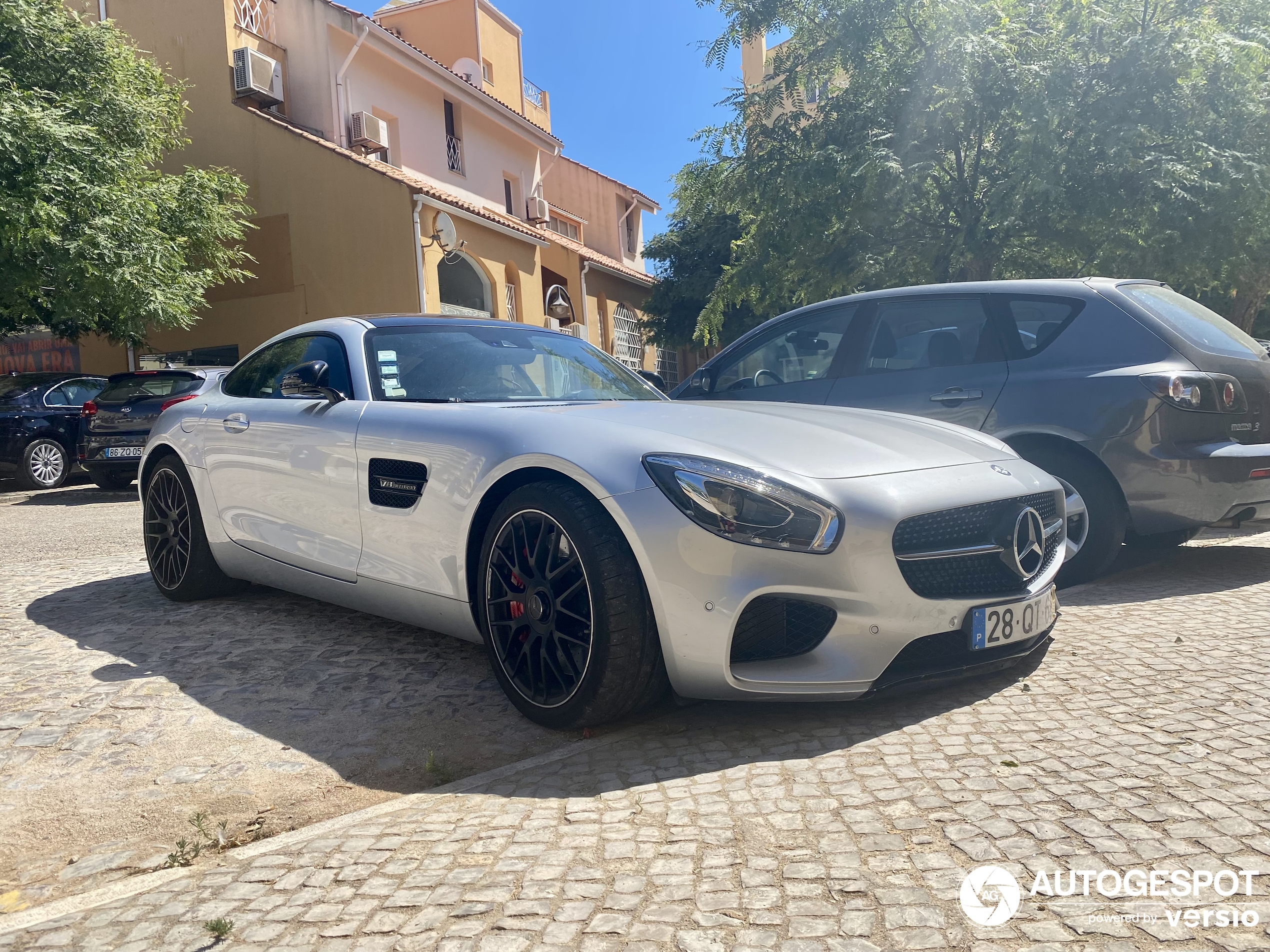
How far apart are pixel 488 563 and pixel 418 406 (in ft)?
2.77

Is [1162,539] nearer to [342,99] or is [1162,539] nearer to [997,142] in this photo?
[997,142]

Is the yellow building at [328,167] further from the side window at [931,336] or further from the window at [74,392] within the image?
the side window at [931,336]

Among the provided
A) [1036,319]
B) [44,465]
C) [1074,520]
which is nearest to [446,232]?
[44,465]

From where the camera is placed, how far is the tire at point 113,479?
1262 centimetres

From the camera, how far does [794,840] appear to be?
7.80 feet

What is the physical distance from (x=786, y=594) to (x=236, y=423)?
300 cm

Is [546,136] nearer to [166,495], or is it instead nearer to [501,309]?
[501,309]

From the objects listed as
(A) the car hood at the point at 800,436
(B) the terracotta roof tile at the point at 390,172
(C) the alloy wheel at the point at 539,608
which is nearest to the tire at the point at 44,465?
(B) the terracotta roof tile at the point at 390,172

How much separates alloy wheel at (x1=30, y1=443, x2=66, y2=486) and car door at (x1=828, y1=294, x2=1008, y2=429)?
12407 millimetres

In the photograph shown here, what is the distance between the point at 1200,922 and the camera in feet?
6.33

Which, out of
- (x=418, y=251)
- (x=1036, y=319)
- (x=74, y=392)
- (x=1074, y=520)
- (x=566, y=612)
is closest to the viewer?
(x=566, y=612)

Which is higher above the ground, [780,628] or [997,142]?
[997,142]

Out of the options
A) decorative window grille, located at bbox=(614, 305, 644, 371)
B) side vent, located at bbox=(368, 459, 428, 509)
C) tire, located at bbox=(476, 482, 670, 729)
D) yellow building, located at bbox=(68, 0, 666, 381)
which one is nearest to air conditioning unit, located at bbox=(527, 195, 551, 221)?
yellow building, located at bbox=(68, 0, 666, 381)

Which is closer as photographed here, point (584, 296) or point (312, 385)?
point (312, 385)
